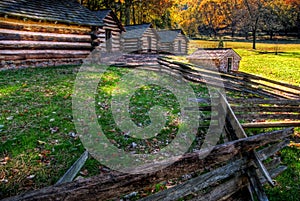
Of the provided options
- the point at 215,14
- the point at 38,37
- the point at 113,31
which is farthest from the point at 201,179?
the point at 215,14

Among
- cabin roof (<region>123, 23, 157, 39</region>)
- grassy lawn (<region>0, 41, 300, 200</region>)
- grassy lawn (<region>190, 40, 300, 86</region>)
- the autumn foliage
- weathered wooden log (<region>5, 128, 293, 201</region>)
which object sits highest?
the autumn foliage

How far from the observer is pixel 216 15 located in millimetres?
71312

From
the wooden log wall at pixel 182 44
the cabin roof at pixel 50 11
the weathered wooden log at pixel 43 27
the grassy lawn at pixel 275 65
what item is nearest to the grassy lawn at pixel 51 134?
the weathered wooden log at pixel 43 27

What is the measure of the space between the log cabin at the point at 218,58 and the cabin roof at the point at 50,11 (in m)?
8.92

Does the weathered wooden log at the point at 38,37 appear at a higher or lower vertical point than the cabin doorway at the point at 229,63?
higher

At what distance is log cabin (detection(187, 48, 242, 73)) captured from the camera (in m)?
18.3

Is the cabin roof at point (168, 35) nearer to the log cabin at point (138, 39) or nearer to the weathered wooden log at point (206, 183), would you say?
the log cabin at point (138, 39)

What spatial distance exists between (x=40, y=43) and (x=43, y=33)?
62 cm

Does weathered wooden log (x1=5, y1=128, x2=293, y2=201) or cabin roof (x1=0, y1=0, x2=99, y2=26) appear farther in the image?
cabin roof (x1=0, y1=0, x2=99, y2=26)

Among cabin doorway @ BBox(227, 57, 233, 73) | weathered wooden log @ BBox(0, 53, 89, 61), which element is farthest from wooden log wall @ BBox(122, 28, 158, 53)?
weathered wooden log @ BBox(0, 53, 89, 61)

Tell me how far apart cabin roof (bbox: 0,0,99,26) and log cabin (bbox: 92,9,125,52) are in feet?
23.2

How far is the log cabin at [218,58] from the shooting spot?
1828 centimetres

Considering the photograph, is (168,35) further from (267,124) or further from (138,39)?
(267,124)

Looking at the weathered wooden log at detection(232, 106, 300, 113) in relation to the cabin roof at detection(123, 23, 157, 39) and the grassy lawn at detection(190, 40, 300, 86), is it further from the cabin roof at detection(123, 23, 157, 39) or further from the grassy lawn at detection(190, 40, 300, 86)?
the cabin roof at detection(123, 23, 157, 39)
